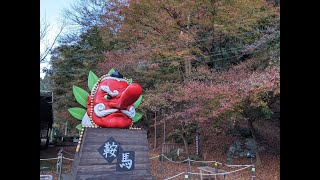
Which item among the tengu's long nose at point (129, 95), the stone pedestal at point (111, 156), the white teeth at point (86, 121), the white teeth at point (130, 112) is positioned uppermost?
the tengu's long nose at point (129, 95)

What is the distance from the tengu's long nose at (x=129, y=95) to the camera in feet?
17.3

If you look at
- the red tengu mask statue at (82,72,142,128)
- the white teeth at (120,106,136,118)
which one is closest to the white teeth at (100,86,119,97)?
the red tengu mask statue at (82,72,142,128)

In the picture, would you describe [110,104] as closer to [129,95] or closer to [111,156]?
[129,95]

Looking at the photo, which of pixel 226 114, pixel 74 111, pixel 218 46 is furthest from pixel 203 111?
pixel 74 111

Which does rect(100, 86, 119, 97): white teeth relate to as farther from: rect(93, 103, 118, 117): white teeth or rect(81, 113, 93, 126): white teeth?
rect(81, 113, 93, 126): white teeth

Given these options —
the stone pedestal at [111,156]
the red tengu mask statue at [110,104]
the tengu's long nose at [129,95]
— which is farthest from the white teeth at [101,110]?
the stone pedestal at [111,156]

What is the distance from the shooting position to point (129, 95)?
5332 millimetres

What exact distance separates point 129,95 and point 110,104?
1.58 feet

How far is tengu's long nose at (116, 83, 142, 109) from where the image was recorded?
527cm

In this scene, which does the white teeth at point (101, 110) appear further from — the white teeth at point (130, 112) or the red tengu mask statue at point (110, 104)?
Answer: the white teeth at point (130, 112)

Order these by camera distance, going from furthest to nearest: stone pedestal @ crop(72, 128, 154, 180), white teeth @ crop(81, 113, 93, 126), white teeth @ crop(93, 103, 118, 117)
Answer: white teeth @ crop(81, 113, 93, 126) → white teeth @ crop(93, 103, 118, 117) → stone pedestal @ crop(72, 128, 154, 180)

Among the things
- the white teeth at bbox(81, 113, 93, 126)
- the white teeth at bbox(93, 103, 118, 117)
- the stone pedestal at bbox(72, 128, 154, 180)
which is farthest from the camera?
the white teeth at bbox(81, 113, 93, 126)

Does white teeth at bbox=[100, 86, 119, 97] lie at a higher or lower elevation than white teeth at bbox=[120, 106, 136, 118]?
higher
